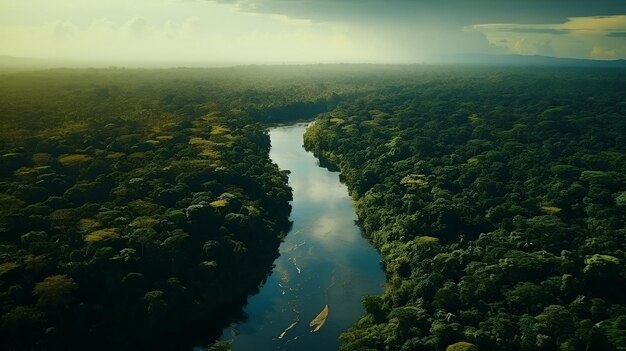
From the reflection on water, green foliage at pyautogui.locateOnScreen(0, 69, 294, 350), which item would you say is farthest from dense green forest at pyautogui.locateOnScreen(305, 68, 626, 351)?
green foliage at pyautogui.locateOnScreen(0, 69, 294, 350)

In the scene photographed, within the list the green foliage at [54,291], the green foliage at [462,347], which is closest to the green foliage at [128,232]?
the green foliage at [54,291]

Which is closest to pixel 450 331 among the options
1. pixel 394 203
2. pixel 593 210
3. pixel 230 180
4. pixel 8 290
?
pixel 394 203

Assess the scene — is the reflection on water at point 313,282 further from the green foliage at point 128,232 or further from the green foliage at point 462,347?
the green foliage at point 462,347

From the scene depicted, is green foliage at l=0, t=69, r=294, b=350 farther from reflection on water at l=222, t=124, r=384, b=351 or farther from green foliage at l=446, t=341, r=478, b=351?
green foliage at l=446, t=341, r=478, b=351

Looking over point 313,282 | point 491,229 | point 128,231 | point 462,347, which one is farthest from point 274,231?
point 462,347

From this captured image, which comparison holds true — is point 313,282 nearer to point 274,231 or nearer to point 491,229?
→ point 274,231

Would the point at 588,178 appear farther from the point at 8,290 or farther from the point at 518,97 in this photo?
the point at 518,97
